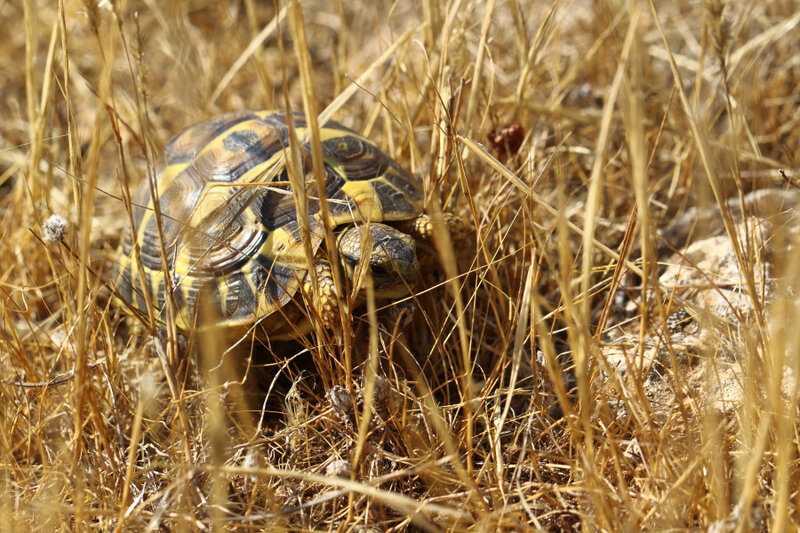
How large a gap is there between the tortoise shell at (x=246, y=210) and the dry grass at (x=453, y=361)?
137 mm

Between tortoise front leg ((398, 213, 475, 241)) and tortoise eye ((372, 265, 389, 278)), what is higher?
tortoise front leg ((398, 213, 475, 241))

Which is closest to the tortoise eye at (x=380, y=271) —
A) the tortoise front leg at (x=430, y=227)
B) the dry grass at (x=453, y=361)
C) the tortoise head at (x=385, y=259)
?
the tortoise head at (x=385, y=259)

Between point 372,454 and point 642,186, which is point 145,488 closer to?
point 372,454

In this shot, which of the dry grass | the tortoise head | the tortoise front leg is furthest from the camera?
the tortoise front leg

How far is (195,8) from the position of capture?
425cm

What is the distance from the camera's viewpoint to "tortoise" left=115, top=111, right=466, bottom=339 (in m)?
1.90

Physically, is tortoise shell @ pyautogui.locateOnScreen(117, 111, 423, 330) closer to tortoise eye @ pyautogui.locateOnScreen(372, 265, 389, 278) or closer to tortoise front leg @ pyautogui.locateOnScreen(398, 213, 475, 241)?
tortoise front leg @ pyautogui.locateOnScreen(398, 213, 475, 241)

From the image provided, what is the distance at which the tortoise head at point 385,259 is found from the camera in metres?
1.89

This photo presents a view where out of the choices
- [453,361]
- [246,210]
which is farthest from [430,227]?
[246,210]

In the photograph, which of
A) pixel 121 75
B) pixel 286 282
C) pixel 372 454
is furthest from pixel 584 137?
pixel 121 75

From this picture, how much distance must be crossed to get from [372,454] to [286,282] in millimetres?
567

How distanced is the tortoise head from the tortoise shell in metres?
0.07

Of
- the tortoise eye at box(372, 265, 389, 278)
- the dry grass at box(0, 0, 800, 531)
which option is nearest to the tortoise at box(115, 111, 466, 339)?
the tortoise eye at box(372, 265, 389, 278)

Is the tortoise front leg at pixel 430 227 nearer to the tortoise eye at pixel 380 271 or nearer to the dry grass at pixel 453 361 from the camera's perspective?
the dry grass at pixel 453 361
